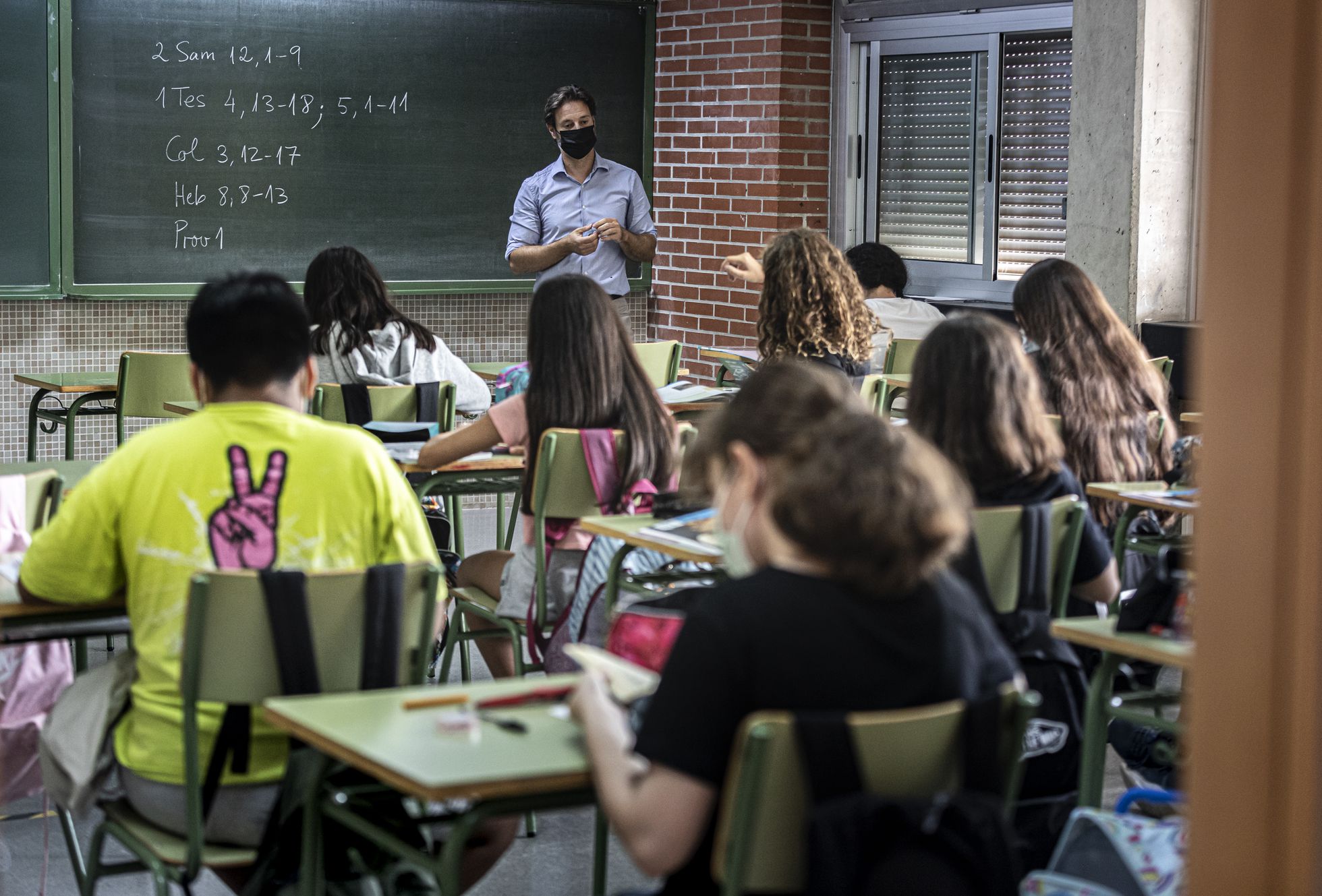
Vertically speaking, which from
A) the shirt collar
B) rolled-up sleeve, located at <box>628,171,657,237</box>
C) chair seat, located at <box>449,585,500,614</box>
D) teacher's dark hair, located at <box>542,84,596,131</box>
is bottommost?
chair seat, located at <box>449,585,500,614</box>

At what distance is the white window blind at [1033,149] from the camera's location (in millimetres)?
6590

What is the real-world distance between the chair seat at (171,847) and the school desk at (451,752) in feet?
0.87

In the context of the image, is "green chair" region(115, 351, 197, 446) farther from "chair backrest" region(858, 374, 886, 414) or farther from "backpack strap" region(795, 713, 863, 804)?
"backpack strap" region(795, 713, 863, 804)

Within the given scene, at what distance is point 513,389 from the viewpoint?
4.76 metres

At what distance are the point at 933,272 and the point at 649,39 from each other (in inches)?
70.2

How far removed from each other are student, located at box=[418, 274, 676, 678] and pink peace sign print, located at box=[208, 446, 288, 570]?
124 centimetres

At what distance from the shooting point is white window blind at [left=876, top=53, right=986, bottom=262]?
7.02m

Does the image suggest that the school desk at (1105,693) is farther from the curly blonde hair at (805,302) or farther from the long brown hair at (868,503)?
the curly blonde hair at (805,302)

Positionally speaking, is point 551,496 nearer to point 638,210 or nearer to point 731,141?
point 638,210

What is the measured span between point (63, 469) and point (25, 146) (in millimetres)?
3095

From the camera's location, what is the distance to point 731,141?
7.62 meters

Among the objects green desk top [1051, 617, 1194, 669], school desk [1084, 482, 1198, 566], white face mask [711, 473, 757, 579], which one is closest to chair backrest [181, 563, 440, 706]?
white face mask [711, 473, 757, 579]

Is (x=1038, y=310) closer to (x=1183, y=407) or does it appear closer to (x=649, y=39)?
(x=1183, y=407)

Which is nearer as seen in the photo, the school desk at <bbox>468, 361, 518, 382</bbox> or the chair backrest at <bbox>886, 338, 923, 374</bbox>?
the chair backrest at <bbox>886, 338, 923, 374</bbox>
